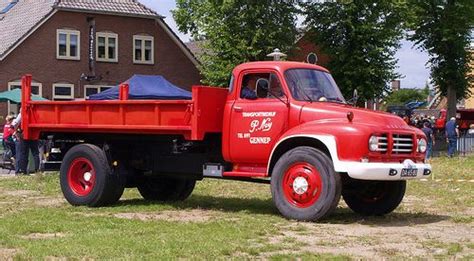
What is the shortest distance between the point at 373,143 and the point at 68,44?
34.7 m

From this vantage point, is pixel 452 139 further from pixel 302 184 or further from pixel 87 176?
pixel 302 184

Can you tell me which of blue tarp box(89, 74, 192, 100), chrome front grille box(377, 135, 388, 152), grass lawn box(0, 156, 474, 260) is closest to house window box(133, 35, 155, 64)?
blue tarp box(89, 74, 192, 100)

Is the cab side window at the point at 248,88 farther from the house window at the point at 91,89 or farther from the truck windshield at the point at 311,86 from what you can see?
the house window at the point at 91,89

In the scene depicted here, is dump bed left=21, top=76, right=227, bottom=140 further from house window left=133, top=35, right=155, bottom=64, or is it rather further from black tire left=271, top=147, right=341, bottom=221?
house window left=133, top=35, right=155, bottom=64

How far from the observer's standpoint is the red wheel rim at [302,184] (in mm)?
10891

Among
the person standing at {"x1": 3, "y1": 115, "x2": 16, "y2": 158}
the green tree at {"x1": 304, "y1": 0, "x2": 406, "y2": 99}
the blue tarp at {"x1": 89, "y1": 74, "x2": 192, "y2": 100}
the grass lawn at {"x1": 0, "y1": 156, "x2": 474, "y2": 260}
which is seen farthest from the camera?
the green tree at {"x1": 304, "y1": 0, "x2": 406, "y2": 99}

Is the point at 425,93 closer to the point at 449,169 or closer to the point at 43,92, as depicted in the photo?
the point at 43,92

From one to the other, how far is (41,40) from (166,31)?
26.2 feet

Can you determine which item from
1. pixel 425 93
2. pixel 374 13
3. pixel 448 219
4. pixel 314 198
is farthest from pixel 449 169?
pixel 425 93

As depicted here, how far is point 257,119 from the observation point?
11.6 meters

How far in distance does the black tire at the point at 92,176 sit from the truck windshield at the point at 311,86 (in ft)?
11.1

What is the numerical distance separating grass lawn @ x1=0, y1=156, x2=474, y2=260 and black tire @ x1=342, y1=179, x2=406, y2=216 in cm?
17

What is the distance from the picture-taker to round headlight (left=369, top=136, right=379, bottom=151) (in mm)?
10559

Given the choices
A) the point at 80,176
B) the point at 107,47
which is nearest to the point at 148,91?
the point at 80,176
